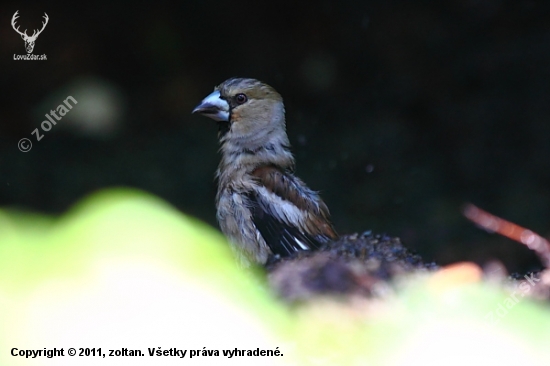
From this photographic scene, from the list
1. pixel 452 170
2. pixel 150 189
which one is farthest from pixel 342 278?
pixel 452 170

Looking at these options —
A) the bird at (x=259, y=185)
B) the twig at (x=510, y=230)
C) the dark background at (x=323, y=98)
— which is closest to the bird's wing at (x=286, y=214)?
the bird at (x=259, y=185)

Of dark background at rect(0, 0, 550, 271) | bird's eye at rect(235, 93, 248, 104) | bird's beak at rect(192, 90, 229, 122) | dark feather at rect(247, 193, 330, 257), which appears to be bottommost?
dark feather at rect(247, 193, 330, 257)

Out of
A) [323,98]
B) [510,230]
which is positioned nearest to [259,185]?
[510,230]

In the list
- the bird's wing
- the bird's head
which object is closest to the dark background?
the bird's head

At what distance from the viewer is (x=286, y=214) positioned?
4.95 metres

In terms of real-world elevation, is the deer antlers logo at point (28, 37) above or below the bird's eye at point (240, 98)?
above

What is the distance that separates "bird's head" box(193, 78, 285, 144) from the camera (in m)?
5.28

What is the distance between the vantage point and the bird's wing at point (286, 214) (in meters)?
4.85

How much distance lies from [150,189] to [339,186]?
1.86m

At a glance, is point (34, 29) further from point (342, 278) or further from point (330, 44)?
point (342, 278)

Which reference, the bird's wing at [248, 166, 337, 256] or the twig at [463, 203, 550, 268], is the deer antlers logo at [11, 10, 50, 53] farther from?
the twig at [463, 203, 550, 268]

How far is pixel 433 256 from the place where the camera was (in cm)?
637

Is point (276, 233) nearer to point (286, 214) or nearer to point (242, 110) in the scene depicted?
point (286, 214)

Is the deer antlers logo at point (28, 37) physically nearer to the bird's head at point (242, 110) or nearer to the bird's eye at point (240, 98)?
the bird's head at point (242, 110)
